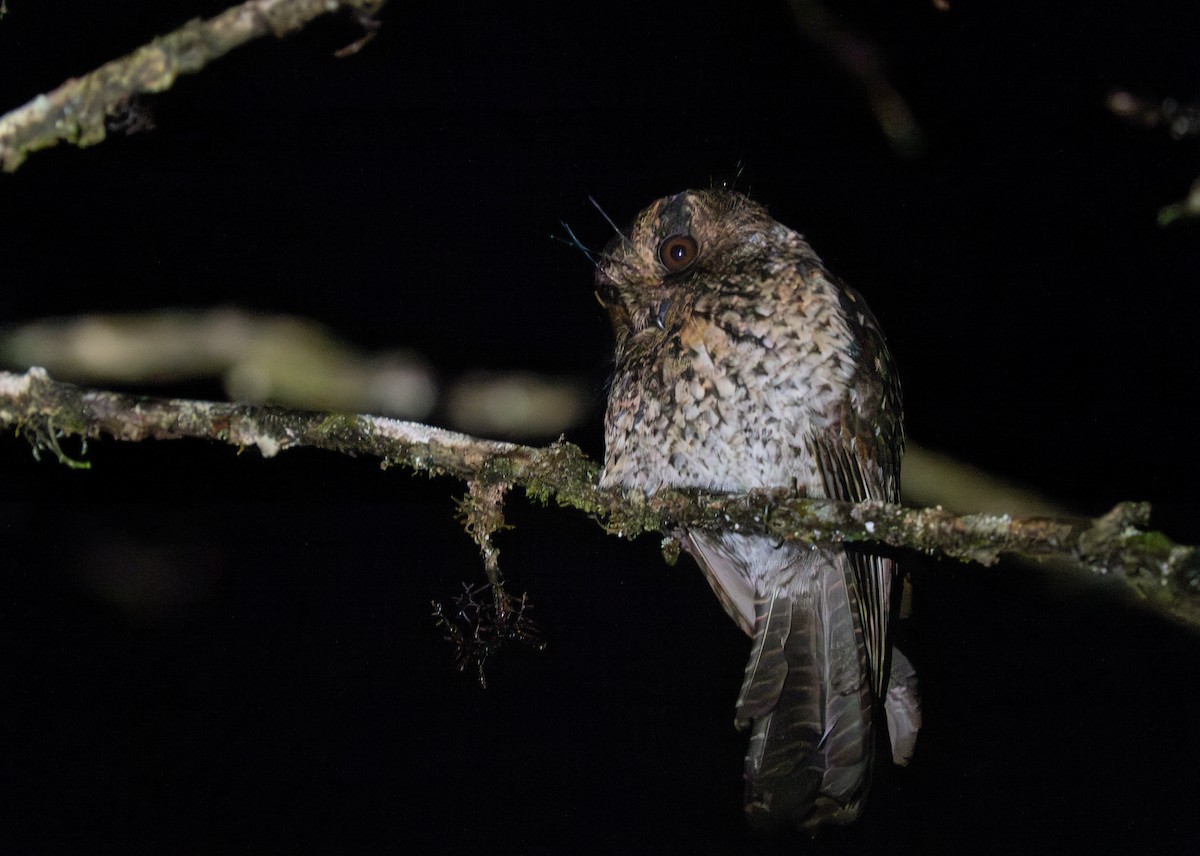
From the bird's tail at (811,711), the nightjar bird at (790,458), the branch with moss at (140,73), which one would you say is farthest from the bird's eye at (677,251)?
the branch with moss at (140,73)

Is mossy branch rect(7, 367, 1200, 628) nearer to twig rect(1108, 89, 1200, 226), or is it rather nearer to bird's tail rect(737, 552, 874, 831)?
twig rect(1108, 89, 1200, 226)

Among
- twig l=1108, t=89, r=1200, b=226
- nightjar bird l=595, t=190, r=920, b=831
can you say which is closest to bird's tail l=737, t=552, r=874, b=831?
nightjar bird l=595, t=190, r=920, b=831

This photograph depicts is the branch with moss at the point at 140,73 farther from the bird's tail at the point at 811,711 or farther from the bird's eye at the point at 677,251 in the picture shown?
the bird's tail at the point at 811,711

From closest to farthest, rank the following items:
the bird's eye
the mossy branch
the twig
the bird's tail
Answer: the twig < the mossy branch < the bird's tail < the bird's eye

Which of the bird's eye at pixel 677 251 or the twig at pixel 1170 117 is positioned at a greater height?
the bird's eye at pixel 677 251

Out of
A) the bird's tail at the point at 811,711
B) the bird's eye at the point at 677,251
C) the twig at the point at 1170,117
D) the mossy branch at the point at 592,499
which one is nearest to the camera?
the twig at the point at 1170,117

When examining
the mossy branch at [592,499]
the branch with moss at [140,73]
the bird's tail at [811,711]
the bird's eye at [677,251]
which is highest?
the bird's eye at [677,251]

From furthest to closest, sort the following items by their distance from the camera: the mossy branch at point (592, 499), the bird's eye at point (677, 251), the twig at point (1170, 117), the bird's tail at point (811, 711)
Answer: the bird's eye at point (677, 251) → the bird's tail at point (811, 711) → the mossy branch at point (592, 499) → the twig at point (1170, 117)

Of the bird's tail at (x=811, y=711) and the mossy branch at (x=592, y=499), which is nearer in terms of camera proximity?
the mossy branch at (x=592, y=499)
